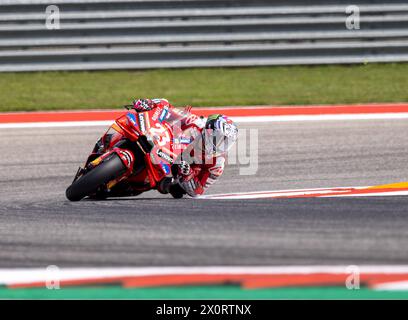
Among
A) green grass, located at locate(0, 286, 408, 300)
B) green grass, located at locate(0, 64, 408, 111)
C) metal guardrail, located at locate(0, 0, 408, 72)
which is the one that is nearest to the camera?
green grass, located at locate(0, 286, 408, 300)

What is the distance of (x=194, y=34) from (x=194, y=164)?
22.1ft

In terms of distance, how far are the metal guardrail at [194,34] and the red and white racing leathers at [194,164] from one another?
642cm

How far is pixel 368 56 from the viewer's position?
1422 centimetres

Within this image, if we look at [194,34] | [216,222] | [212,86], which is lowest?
[216,222]

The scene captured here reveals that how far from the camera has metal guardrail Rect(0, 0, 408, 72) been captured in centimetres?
1377

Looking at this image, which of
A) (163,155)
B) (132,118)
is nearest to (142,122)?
(132,118)

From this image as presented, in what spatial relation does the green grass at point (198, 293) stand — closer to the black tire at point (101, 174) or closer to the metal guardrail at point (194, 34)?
the black tire at point (101, 174)

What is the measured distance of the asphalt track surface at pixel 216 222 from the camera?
17.7 ft

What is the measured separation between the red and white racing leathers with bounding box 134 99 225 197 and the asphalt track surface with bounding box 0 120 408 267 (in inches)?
10.3

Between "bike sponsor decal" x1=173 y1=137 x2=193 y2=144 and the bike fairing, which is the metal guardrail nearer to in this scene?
the bike fairing

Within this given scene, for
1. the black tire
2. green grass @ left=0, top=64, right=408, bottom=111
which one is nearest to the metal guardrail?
green grass @ left=0, top=64, right=408, bottom=111

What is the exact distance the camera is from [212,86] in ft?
44.2

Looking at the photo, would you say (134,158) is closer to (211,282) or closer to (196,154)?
(196,154)
